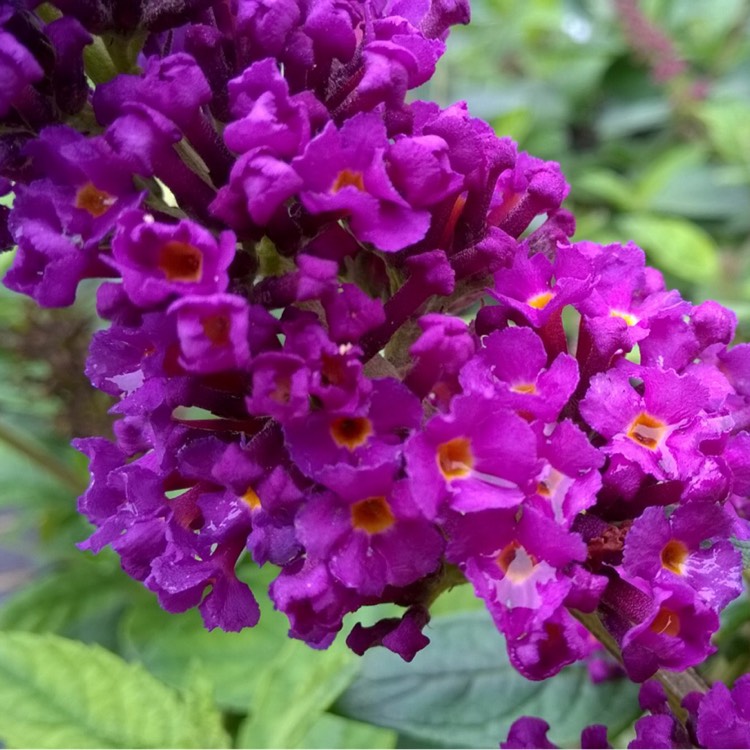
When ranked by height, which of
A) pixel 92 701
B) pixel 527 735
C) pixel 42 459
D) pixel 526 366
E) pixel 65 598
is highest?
pixel 526 366

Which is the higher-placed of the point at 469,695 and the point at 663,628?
the point at 663,628

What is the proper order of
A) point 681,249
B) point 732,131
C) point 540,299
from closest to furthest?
1. point 540,299
2. point 681,249
3. point 732,131

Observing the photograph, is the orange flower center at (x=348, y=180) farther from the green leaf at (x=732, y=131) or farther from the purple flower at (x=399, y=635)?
the green leaf at (x=732, y=131)

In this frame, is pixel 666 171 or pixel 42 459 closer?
pixel 42 459

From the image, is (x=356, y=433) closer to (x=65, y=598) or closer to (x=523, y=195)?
(x=523, y=195)

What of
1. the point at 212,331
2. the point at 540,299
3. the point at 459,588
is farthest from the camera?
the point at 459,588

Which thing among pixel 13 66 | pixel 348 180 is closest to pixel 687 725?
pixel 348 180
